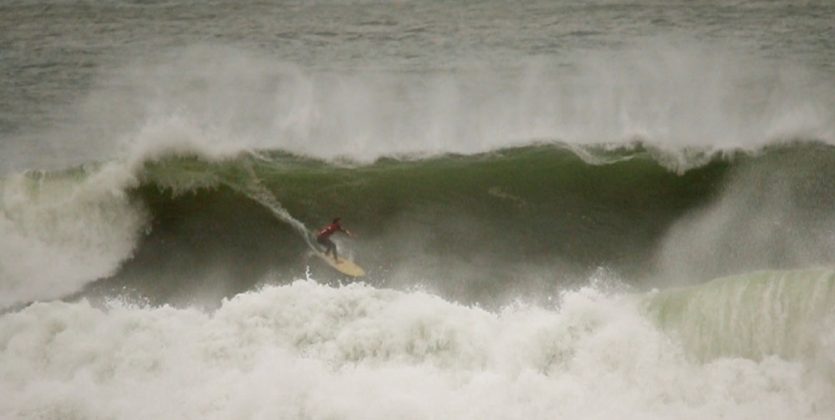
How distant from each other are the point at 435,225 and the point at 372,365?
11.9 feet

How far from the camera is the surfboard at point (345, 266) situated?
12547 mm

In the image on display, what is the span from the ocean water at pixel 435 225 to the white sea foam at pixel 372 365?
0.10 feet

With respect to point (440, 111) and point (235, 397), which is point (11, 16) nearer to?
point (440, 111)

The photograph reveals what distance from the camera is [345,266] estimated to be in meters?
12.7

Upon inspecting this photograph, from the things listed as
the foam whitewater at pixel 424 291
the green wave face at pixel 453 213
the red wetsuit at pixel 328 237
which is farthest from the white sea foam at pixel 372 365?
the red wetsuit at pixel 328 237

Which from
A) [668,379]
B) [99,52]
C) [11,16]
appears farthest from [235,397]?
[11,16]

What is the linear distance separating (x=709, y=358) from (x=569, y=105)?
862cm

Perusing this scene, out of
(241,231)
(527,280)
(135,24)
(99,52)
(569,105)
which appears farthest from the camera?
(135,24)

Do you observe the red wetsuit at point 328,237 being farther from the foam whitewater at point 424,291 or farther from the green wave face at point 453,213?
the foam whitewater at point 424,291

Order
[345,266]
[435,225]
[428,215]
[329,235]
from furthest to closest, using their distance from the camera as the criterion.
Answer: [428,215] → [435,225] → [329,235] → [345,266]

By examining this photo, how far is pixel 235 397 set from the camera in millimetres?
10102

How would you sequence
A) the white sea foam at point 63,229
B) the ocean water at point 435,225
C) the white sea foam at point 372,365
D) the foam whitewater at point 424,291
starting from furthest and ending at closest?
the white sea foam at point 63,229 → the ocean water at point 435,225 → the foam whitewater at point 424,291 → the white sea foam at point 372,365

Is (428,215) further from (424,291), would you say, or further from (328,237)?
(424,291)

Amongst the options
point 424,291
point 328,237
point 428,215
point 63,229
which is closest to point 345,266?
point 328,237
